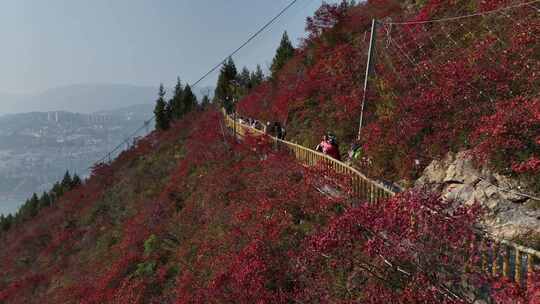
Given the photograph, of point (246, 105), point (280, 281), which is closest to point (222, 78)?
point (246, 105)

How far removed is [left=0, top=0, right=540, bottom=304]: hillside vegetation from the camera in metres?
6.76

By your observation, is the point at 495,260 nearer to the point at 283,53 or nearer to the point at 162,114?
the point at 283,53

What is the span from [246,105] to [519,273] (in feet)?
116

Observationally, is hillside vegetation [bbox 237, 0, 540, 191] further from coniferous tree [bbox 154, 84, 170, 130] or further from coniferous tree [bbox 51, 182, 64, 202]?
coniferous tree [bbox 51, 182, 64, 202]

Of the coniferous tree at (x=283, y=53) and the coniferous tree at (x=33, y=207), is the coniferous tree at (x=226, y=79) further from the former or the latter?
the coniferous tree at (x=33, y=207)

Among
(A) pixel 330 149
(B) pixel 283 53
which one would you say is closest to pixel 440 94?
(A) pixel 330 149

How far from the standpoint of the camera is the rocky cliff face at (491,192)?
756cm

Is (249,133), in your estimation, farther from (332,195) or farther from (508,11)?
(508,11)

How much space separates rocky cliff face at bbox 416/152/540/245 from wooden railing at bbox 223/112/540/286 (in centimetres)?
106

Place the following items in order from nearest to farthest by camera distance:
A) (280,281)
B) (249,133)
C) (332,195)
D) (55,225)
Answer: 1. (280,281)
2. (332,195)
3. (249,133)
4. (55,225)

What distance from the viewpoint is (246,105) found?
3997cm

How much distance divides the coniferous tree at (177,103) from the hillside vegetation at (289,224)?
2349cm

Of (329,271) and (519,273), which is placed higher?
(519,273)

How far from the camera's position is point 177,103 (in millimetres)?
63312
